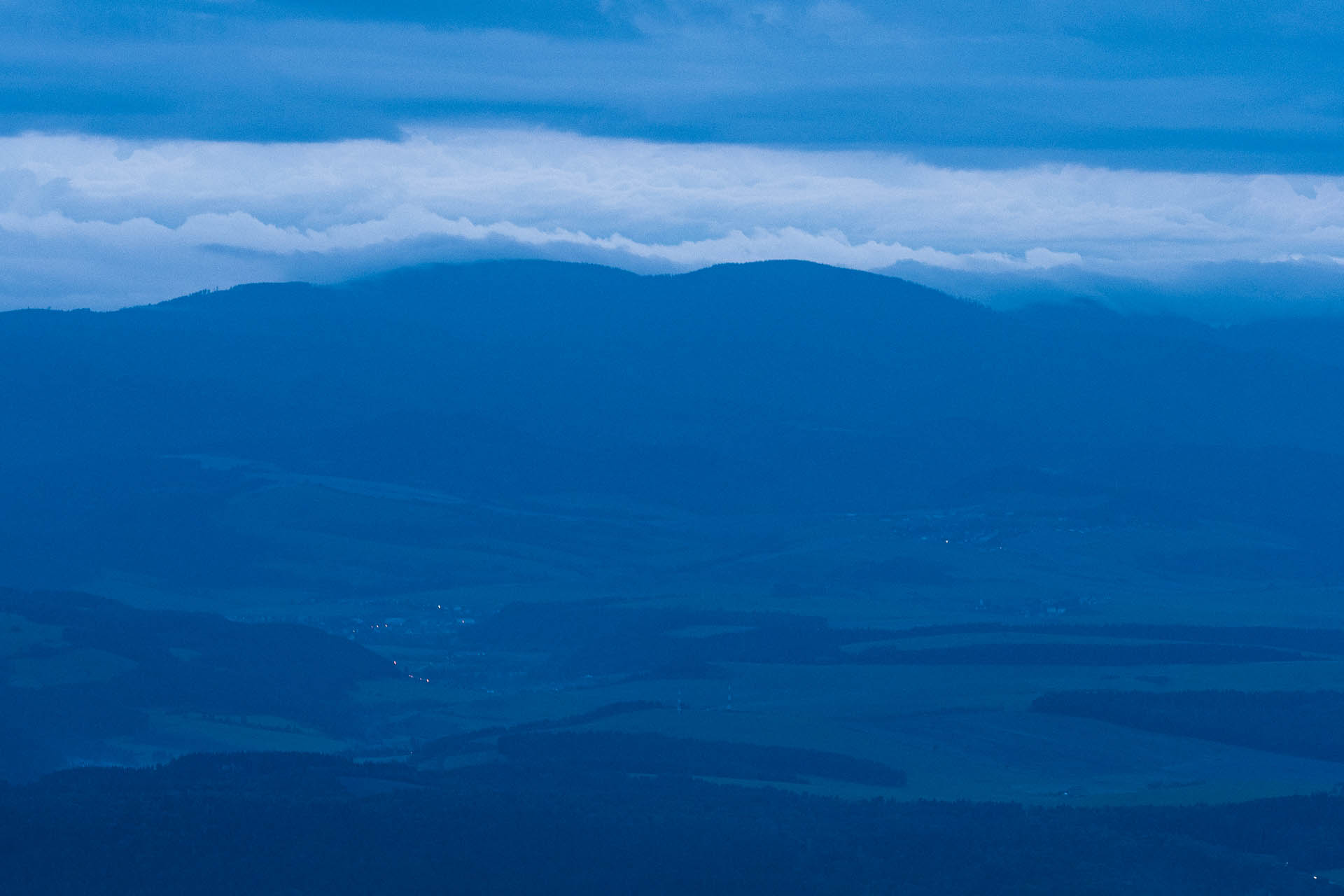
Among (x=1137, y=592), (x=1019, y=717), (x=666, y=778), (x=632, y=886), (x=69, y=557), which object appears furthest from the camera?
(x=69, y=557)

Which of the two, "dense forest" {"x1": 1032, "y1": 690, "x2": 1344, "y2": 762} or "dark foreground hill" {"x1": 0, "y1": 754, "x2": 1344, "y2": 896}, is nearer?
"dark foreground hill" {"x1": 0, "y1": 754, "x2": 1344, "y2": 896}

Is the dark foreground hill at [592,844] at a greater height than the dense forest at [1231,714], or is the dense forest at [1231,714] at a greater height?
the dark foreground hill at [592,844]

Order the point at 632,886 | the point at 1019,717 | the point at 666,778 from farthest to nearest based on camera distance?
the point at 1019,717
the point at 666,778
the point at 632,886

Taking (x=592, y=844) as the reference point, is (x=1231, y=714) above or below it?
below

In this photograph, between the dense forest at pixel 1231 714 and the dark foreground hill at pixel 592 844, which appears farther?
the dense forest at pixel 1231 714

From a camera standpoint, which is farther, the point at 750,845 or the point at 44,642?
the point at 44,642

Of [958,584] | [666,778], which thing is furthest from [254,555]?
[666,778]

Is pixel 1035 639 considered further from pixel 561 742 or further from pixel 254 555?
pixel 254 555

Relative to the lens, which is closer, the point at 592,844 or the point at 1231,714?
the point at 592,844

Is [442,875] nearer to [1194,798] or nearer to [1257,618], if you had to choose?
[1194,798]

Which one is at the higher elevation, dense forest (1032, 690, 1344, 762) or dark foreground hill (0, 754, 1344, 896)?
dark foreground hill (0, 754, 1344, 896)
